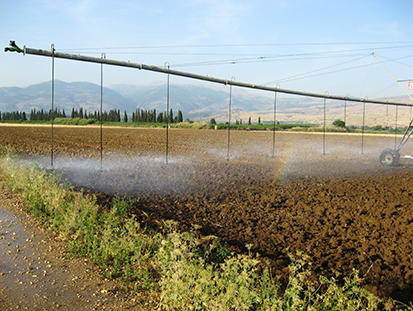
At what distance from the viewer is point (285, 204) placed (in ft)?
25.1

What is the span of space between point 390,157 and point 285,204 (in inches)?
383

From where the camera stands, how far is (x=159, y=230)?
5410mm

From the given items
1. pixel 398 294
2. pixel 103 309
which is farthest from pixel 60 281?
pixel 398 294

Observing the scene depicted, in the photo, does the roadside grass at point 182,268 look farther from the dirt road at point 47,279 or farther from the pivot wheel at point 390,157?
the pivot wheel at point 390,157

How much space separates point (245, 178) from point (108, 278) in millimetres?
7023

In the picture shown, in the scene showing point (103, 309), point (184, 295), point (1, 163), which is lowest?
point (103, 309)

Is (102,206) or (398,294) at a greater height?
(102,206)

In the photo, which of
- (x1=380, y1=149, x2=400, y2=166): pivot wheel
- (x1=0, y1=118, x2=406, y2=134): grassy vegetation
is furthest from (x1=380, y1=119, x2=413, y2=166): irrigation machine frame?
(x1=0, y1=118, x2=406, y2=134): grassy vegetation

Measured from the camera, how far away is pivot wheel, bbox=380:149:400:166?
14.1 metres

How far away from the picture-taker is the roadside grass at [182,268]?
10.4 ft

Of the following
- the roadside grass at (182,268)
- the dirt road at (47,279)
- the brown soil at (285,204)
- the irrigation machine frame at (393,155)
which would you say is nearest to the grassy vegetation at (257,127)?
the irrigation machine frame at (393,155)

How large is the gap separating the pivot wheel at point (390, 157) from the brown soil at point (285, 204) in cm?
41

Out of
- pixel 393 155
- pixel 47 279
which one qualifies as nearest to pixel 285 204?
pixel 47 279

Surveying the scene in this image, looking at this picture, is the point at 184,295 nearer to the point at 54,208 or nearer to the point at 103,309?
the point at 103,309
